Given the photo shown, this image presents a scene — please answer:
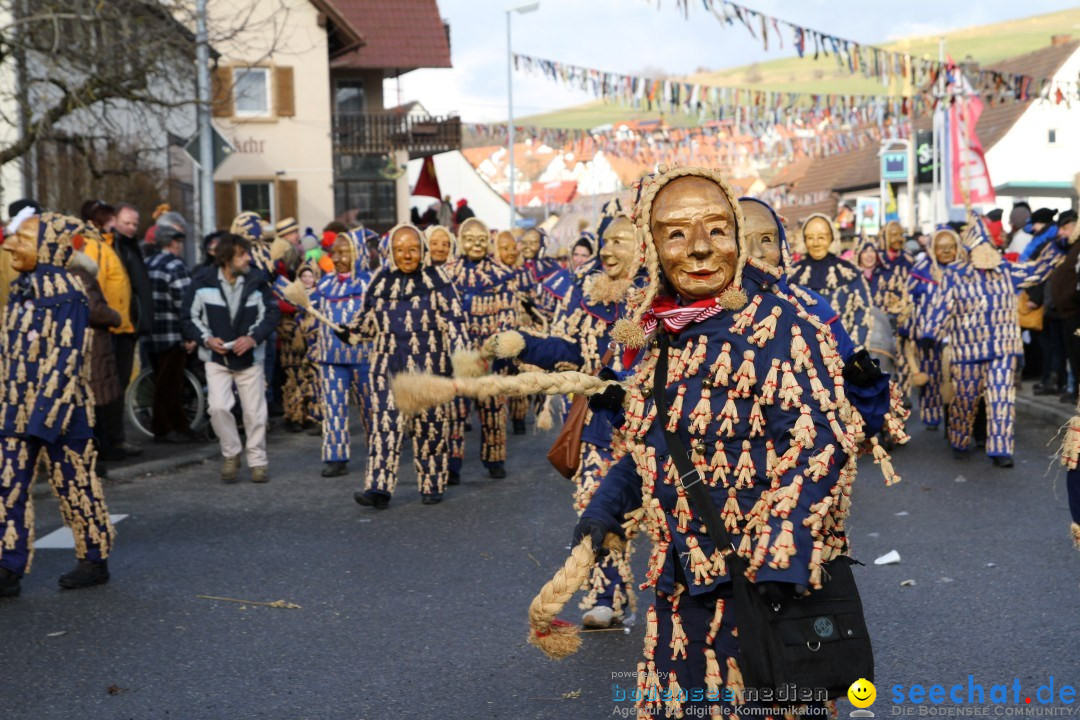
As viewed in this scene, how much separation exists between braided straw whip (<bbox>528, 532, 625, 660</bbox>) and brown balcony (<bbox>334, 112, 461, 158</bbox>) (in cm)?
3717

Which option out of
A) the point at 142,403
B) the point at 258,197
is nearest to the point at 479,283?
the point at 142,403

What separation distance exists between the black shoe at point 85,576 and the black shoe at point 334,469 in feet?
13.3

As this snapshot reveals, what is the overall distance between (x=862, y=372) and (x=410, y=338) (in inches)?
258

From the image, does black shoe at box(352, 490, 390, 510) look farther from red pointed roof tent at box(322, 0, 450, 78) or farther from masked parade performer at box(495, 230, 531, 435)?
red pointed roof tent at box(322, 0, 450, 78)

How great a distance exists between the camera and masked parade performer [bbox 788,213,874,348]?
10.9 metres

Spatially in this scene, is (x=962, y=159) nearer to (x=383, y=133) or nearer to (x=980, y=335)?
(x=980, y=335)

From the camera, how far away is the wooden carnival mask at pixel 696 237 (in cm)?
371

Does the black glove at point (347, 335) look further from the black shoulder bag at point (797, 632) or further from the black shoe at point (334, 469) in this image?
the black shoulder bag at point (797, 632)

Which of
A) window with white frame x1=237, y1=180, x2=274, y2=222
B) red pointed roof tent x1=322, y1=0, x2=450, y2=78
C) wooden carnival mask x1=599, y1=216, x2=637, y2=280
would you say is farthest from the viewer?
red pointed roof tent x1=322, y1=0, x2=450, y2=78

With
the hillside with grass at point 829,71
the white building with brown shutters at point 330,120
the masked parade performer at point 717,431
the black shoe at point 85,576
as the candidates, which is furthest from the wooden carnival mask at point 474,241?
the hillside with grass at point 829,71

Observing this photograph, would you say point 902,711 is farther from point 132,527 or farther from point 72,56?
point 72,56

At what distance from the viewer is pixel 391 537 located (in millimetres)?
9047

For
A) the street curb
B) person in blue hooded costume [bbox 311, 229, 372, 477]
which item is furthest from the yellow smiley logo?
the street curb

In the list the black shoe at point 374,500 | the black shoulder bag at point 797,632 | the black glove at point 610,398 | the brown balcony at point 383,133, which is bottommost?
the black shoe at point 374,500
